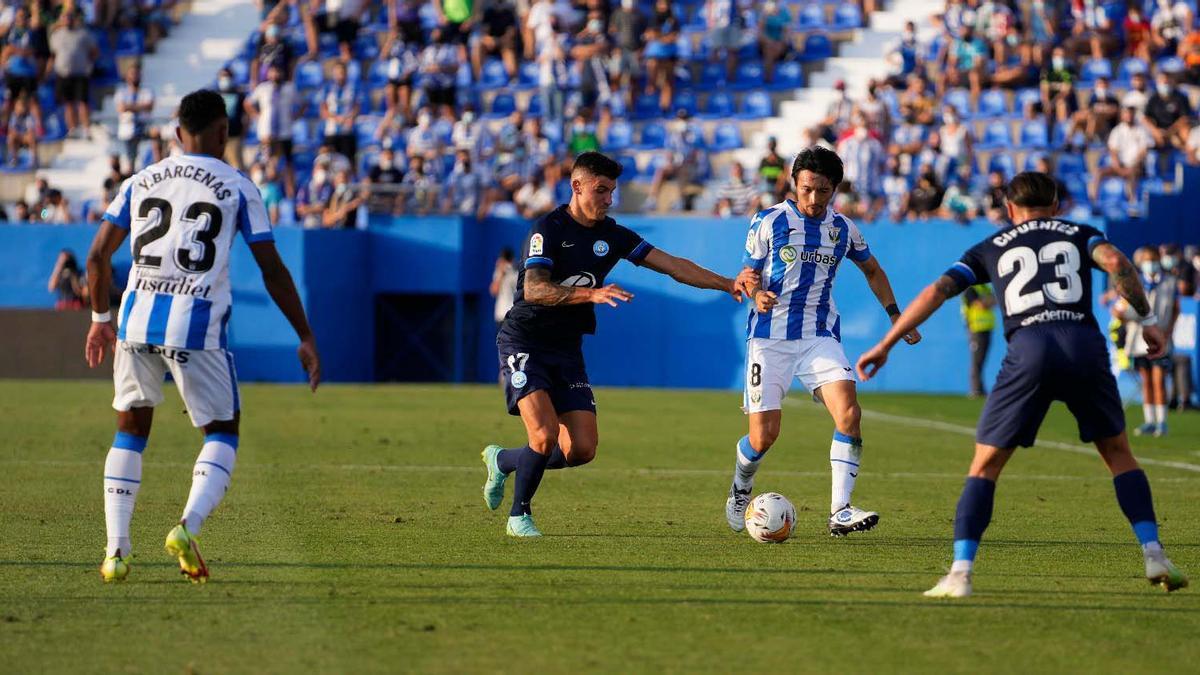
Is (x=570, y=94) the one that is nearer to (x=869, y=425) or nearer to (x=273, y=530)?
(x=869, y=425)

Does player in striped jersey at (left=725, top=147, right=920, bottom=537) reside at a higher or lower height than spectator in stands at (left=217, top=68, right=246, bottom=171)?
lower

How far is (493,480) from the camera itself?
10.9m

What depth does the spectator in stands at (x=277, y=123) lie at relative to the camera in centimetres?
3170

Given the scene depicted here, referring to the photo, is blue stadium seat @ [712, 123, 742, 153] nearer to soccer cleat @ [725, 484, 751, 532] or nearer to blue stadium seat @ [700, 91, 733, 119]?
blue stadium seat @ [700, 91, 733, 119]

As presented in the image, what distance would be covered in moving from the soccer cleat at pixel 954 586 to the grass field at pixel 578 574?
0.20 feet

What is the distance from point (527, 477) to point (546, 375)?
582 mm

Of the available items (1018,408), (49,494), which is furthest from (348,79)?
(1018,408)

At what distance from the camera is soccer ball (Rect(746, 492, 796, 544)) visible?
10.0m

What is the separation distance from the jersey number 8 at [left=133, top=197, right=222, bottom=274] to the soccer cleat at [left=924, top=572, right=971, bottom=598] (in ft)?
11.5

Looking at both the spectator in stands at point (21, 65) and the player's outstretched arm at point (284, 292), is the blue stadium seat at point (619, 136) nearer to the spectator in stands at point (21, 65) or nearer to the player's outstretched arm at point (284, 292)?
the spectator in stands at point (21, 65)

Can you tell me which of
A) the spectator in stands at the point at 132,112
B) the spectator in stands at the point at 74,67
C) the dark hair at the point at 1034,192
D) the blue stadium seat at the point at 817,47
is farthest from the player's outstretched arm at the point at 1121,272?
the spectator in stands at the point at 74,67

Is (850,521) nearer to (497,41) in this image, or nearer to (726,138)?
(726,138)

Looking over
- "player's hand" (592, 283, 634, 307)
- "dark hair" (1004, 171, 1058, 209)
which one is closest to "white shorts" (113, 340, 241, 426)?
"player's hand" (592, 283, 634, 307)

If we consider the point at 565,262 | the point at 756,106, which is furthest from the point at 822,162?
the point at 756,106
